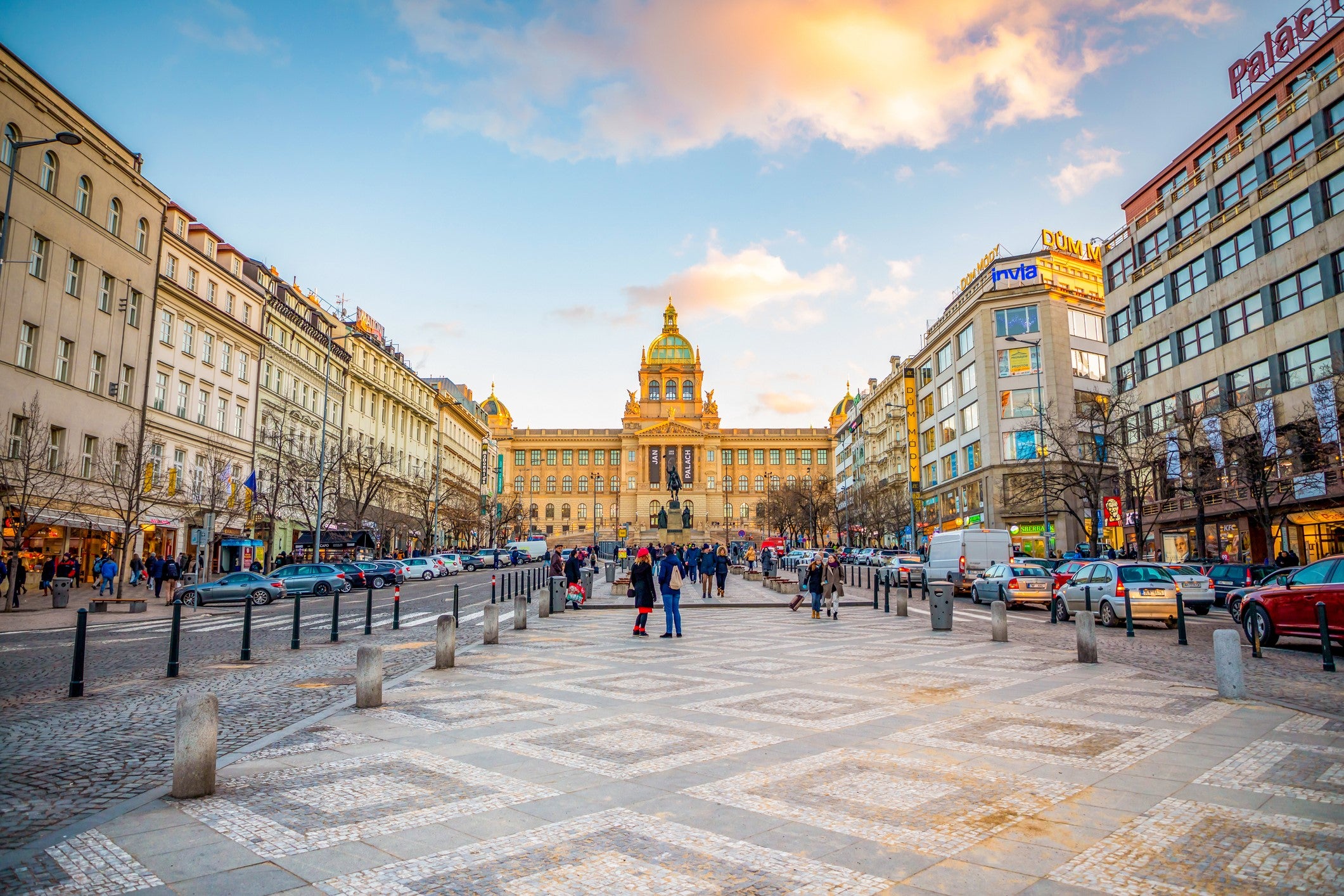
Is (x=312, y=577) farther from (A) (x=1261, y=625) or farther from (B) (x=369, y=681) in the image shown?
(A) (x=1261, y=625)

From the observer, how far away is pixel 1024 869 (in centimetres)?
447

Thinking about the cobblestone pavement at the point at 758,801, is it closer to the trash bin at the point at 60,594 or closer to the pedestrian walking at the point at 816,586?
the pedestrian walking at the point at 816,586

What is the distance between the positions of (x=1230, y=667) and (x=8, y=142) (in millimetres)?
41155

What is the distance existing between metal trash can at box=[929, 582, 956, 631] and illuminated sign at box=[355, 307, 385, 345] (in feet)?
201

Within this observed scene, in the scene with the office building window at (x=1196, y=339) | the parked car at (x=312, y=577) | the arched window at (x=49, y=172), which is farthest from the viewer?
the office building window at (x=1196, y=339)

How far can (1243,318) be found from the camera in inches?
1485

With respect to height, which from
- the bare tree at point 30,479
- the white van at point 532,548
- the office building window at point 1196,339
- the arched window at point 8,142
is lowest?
the white van at point 532,548

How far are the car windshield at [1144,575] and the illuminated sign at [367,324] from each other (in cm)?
6335

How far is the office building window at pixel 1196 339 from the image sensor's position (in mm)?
40000

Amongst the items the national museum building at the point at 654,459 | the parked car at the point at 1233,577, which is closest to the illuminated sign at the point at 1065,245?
the parked car at the point at 1233,577

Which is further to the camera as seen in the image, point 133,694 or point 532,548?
point 532,548

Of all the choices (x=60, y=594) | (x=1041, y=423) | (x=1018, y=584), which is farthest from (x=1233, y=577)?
(x=60, y=594)

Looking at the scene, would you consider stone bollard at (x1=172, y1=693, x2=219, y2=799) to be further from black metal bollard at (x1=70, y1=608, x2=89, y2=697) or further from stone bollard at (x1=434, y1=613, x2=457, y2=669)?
stone bollard at (x1=434, y1=613, x2=457, y2=669)

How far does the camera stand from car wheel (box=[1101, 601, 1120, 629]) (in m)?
20.0
